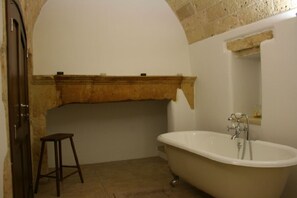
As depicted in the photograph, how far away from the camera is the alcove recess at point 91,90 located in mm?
3569

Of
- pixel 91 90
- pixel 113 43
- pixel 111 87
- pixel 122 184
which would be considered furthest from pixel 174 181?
pixel 113 43

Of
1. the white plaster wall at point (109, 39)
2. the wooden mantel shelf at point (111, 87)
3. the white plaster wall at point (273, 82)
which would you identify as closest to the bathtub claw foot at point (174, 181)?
the white plaster wall at point (273, 82)

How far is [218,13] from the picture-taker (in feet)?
11.8

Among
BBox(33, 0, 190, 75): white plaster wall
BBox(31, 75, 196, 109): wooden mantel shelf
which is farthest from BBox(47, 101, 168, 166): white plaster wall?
BBox(33, 0, 190, 75): white plaster wall

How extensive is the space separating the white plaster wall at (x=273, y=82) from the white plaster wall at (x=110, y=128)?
1.32 metres

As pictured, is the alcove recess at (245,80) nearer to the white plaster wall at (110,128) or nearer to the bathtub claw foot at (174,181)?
the bathtub claw foot at (174,181)

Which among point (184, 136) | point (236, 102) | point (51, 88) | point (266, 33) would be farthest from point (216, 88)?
point (51, 88)

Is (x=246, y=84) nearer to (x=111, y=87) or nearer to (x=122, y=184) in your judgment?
(x=111, y=87)

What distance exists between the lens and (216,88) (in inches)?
153

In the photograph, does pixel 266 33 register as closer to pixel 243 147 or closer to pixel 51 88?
pixel 243 147

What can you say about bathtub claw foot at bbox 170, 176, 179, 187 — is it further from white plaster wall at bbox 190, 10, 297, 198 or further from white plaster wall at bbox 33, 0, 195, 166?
white plaster wall at bbox 33, 0, 195, 166

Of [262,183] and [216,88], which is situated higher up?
[216,88]

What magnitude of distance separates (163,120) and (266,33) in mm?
2458

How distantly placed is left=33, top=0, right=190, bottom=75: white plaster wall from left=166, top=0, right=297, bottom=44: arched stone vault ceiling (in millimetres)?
245
